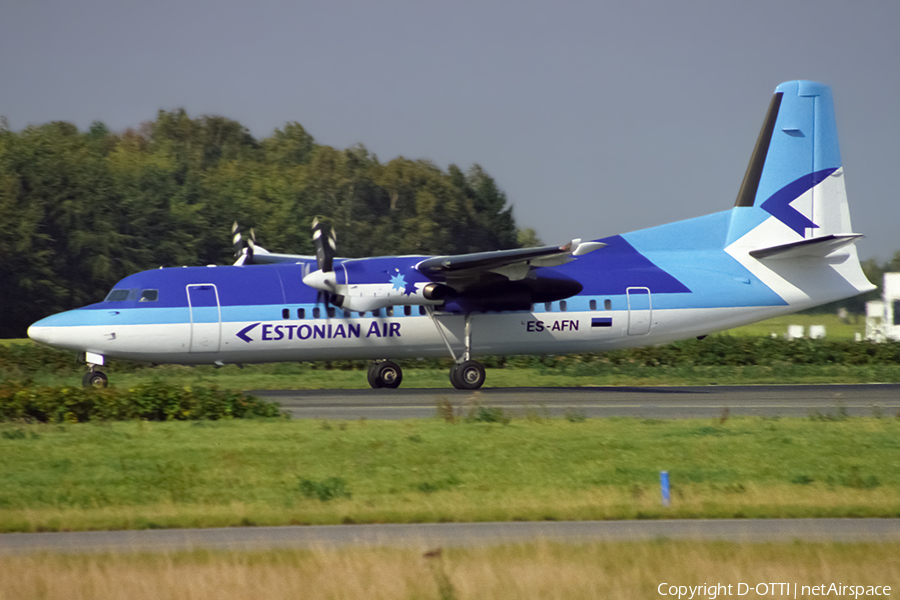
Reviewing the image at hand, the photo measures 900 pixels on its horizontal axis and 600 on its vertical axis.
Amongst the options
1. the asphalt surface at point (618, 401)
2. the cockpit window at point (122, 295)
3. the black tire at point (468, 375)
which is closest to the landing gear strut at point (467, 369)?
the black tire at point (468, 375)

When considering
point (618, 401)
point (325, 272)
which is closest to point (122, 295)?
point (325, 272)

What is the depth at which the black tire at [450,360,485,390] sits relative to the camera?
25.9m

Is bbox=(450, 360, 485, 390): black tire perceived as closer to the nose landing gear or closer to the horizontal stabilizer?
the horizontal stabilizer

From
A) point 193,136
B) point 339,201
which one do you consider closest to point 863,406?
point 339,201

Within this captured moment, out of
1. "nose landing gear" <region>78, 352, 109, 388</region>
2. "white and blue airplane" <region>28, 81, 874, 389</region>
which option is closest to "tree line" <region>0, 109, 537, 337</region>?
"white and blue airplane" <region>28, 81, 874, 389</region>

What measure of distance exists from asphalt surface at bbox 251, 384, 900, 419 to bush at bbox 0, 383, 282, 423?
4.69 feet

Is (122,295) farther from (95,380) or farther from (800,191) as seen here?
(800,191)

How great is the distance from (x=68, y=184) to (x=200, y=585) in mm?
44569

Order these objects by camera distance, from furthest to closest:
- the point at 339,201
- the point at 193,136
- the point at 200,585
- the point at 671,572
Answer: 1. the point at 193,136
2. the point at 339,201
3. the point at 671,572
4. the point at 200,585

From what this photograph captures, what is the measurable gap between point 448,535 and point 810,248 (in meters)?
19.8

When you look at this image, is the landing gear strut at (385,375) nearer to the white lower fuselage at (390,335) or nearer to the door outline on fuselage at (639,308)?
the white lower fuselage at (390,335)

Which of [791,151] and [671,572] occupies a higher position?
[791,151]

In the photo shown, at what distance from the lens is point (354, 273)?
24.8 m

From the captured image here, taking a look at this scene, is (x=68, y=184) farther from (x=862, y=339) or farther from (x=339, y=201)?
(x=862, y=339)
